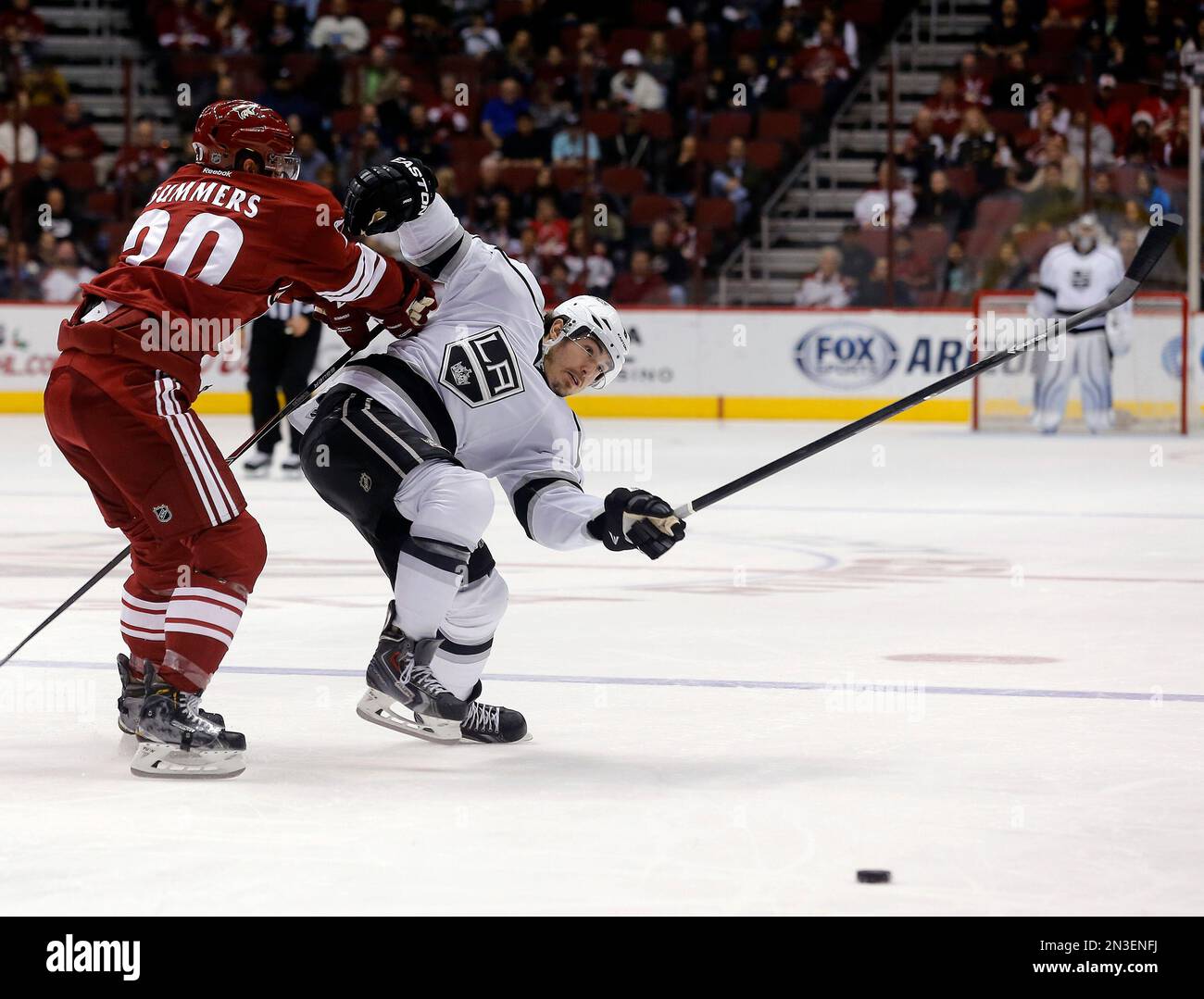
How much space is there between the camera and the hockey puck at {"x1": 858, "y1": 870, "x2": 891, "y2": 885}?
2639mm

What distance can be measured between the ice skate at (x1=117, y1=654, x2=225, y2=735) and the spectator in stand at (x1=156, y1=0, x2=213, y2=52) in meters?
13.1

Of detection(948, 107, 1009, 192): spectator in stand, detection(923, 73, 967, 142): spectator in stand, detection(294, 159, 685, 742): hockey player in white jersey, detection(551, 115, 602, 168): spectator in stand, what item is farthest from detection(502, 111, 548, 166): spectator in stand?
detection(294, 159, 685, 742): hockey player in white jersey

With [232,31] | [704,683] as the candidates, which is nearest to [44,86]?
[232,31]

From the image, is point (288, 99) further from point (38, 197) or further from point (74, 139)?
point (38, 197)

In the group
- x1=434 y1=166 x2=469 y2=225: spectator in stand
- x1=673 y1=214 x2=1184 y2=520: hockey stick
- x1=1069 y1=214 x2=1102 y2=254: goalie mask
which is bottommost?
x1=673 y1=214 x2=1184 y2=520: hockey stick

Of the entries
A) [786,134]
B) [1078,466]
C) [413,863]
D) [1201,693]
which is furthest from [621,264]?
[413,863]

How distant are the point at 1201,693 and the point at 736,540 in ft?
10.3

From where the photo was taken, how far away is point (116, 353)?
3414 mm

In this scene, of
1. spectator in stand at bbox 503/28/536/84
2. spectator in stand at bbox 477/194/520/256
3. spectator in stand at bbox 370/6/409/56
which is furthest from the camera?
spectator in stand at bbox 370/6/409/56

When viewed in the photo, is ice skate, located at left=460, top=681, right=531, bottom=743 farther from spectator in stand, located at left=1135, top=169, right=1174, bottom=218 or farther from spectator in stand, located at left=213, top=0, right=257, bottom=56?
spectator in stand, located at left=213, top=0, right=257, bottom=56

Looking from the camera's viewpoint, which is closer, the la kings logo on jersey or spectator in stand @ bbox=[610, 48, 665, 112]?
the la kings logo on jersey

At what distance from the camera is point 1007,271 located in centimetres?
1315

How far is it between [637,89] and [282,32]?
3029 mm

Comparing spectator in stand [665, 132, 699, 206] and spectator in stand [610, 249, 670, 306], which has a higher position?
spectator in stand [665, 132, 699, 206]
